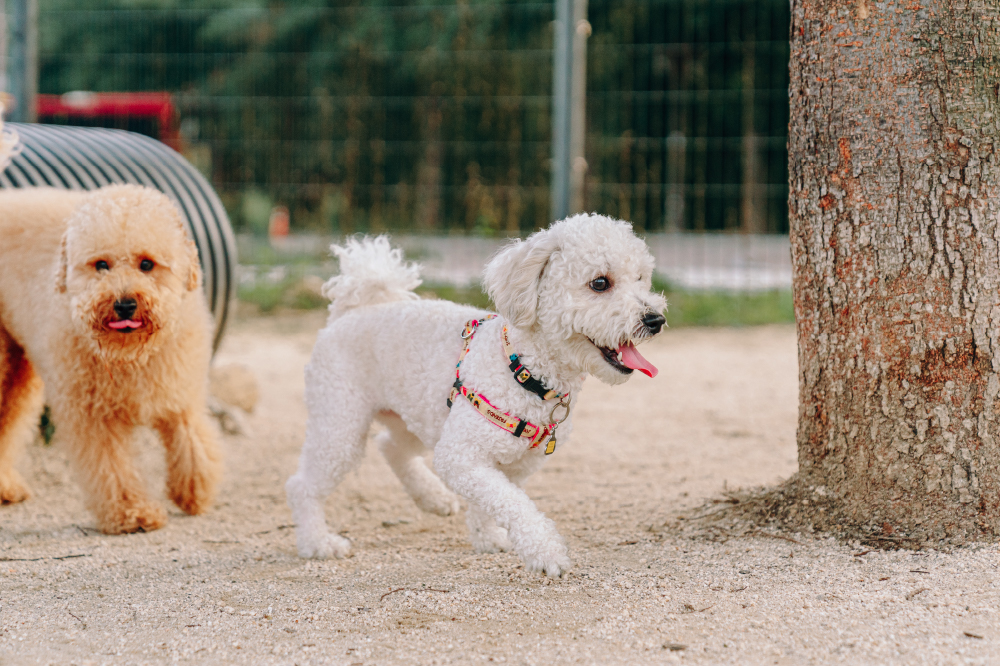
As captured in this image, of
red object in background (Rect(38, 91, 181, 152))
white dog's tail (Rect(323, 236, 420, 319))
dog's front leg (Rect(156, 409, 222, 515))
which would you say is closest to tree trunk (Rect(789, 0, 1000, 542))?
white dog's tail (Rect(323, 236, 420, 319))

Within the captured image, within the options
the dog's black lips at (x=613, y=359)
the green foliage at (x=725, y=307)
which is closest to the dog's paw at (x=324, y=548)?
the dog's black lips at (x=613, y=359)

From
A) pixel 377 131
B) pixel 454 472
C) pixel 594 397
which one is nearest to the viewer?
pixel 454 472

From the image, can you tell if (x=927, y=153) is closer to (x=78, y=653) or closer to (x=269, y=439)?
(x=78, y=653)

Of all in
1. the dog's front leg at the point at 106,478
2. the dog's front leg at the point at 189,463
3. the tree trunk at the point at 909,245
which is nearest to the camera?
the tree trunk at the point at 909,245

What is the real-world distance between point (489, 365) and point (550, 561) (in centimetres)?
59

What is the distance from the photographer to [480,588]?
8.79 feet

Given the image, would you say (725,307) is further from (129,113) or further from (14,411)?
(129,113)

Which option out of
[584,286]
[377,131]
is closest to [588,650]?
[584,286]

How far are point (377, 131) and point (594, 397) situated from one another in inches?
281

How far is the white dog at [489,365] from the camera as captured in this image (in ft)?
8.42

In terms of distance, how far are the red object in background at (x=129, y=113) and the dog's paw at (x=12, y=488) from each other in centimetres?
744

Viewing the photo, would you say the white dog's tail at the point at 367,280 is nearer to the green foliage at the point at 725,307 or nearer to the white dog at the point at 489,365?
the white dog at the point at 489,365

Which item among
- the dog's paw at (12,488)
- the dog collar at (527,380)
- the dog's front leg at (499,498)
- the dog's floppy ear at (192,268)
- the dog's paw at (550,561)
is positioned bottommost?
the dog's paw at (12,488)

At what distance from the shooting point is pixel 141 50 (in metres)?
9.71
